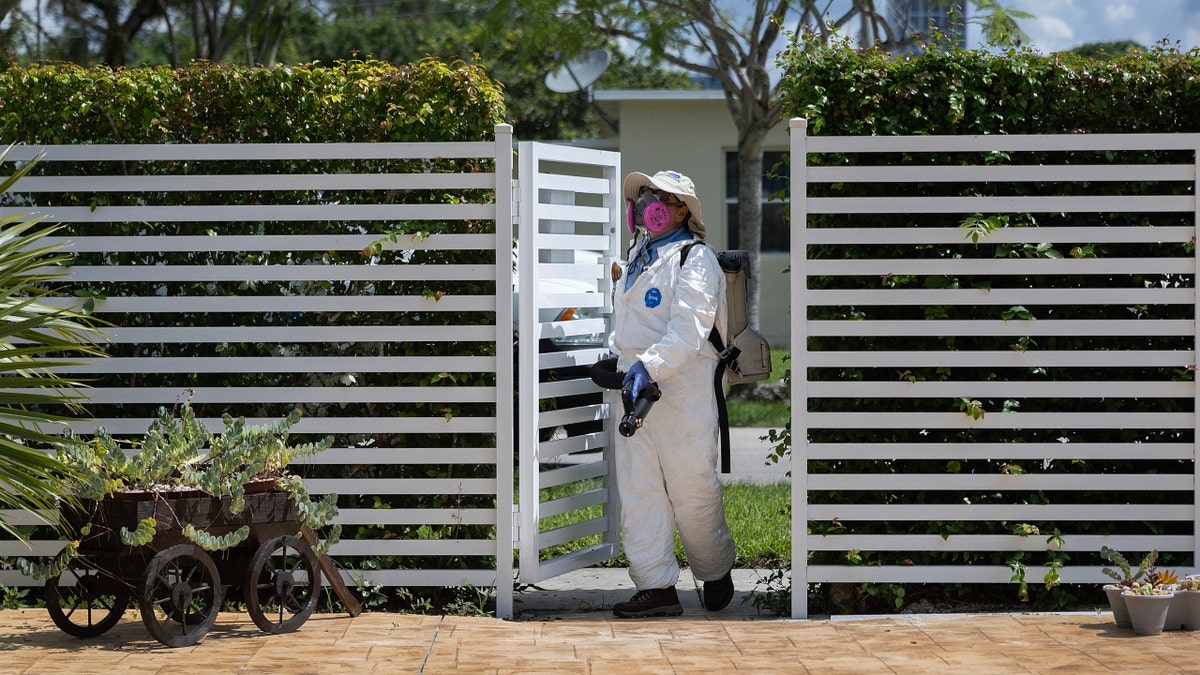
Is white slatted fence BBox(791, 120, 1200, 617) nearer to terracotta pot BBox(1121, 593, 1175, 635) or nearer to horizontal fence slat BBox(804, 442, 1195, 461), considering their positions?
horizontal fence slat BBox(804, 442, 1195, 461)

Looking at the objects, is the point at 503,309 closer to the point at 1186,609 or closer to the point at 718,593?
the point at 718,593

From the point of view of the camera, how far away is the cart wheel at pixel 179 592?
496 centimetres

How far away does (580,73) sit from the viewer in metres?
18.3

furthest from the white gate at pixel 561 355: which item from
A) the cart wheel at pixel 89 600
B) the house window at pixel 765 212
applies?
the house window at pixel 765 212

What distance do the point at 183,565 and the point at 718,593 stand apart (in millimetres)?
2421

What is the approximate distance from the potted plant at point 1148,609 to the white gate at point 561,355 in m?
2.49

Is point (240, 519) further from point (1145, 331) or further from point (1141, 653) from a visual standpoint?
point (1145, 331)

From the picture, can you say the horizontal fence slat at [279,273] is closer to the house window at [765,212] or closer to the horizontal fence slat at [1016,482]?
the horizontal fence slat at [1016,482]

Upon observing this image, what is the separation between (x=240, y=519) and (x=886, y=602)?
2.86 m

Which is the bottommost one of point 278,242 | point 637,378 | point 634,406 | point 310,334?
point 634,406

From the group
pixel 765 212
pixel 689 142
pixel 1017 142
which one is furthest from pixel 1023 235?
pixel 765 212

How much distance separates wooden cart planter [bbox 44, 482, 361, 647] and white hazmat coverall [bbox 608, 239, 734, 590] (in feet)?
4.56

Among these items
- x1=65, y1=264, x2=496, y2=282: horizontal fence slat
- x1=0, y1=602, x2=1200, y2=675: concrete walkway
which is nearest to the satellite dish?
x1=65, y1=264, x2=496, y2=282: horizontal fence slat

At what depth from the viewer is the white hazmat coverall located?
5.91 meters
